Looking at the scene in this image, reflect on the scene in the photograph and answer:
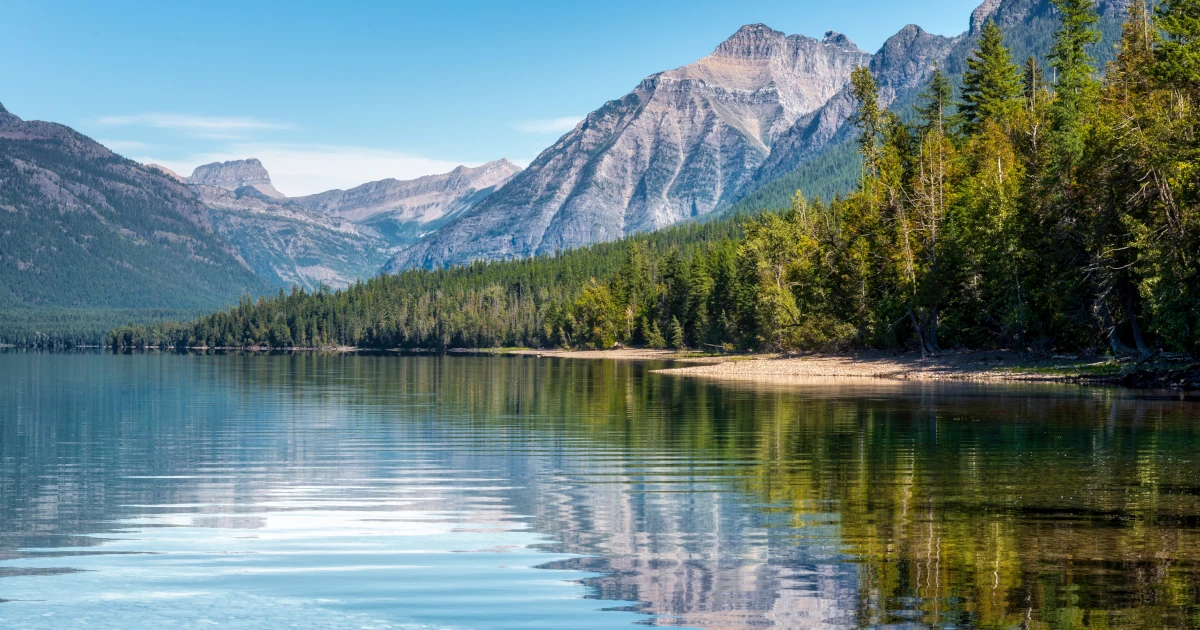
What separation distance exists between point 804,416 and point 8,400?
48960 mm

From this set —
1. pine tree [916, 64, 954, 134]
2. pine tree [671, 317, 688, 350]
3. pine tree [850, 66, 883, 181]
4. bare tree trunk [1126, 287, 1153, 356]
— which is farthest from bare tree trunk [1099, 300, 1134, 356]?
pine tree [671, 317, 688, 350]

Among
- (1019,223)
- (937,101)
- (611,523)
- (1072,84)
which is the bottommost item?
(611,523)

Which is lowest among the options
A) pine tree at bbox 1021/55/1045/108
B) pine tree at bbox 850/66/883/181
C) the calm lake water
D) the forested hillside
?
the calm lake water

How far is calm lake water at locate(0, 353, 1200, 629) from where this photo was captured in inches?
586

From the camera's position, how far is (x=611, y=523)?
2170cm

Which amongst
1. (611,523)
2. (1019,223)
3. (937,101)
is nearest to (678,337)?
(937,101)

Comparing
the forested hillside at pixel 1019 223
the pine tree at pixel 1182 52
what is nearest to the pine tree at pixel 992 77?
the forested hillside at pixel 1019 223

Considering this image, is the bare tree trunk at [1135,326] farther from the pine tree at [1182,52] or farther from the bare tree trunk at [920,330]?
the bare tree trunk at [920,330]

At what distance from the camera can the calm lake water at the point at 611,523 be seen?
1489 centimetres

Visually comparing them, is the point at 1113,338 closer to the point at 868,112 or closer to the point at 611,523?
the point at 868,112

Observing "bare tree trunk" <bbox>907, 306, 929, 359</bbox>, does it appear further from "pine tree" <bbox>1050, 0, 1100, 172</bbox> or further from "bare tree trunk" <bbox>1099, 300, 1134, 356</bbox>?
"bare tree trunk" <bbox>1099, 300, 1134, 356</bbox>

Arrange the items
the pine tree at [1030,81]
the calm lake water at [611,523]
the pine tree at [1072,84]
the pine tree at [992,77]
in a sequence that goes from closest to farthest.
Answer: the calm lake water at [611,523], the pine tree at [1072,84], the pine tree at [992,77], the pine tree at [1030,81]

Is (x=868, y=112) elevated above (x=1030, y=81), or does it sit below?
below

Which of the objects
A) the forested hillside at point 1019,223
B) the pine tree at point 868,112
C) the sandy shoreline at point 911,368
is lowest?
the sandy shoreline at point 911,368
